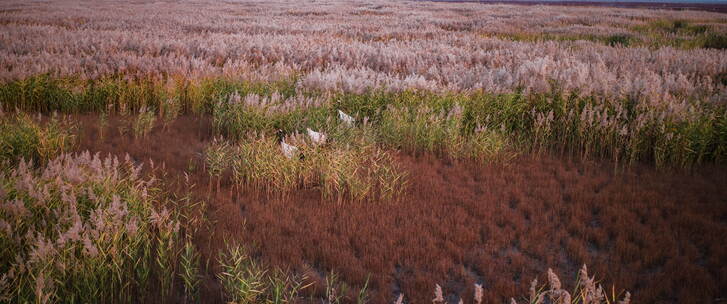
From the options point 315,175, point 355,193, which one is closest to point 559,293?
point 355,193

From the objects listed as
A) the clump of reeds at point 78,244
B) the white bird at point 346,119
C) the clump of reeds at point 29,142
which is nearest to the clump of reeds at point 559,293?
the clump of reeds at point 78,244

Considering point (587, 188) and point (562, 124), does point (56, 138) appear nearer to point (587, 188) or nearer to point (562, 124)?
point (587, 188)

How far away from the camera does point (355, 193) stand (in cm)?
474

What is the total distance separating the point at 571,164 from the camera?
6.17 meters

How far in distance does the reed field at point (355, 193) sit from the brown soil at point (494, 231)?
0.02 metres

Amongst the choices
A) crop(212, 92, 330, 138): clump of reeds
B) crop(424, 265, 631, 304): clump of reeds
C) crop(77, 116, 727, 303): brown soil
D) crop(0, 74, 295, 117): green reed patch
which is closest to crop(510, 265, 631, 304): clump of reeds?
crop(424, 265, 631, 304): clump of reeds

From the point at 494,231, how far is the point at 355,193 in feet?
4.64

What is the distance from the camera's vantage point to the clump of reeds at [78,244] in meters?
2.71

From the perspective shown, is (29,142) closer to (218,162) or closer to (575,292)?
(218,162)

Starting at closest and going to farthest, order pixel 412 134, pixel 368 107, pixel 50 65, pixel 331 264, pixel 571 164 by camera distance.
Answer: pixel 331 264 < pixel 571 164 < pixel 412 134 < pixel 368 107 < pixel 50 65

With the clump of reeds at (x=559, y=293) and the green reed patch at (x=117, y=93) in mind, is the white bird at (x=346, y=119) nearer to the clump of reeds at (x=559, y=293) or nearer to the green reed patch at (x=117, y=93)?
the green reed patch at (x=117, y=93)

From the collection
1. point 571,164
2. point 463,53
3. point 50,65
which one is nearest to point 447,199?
point 571,164

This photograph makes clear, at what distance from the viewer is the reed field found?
311 centimetres

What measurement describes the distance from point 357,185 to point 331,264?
4.41 ft
